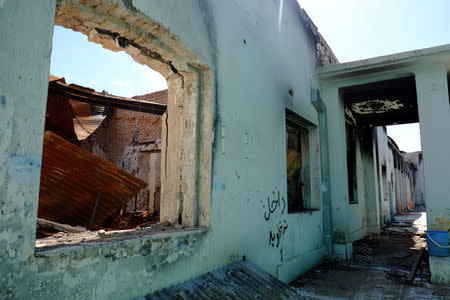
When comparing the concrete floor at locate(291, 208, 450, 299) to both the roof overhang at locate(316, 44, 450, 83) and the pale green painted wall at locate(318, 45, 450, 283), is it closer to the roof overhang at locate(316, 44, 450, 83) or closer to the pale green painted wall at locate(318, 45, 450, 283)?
the pale green painted wall at locate(318, 45, 450, 283)

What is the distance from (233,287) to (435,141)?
14.6ft

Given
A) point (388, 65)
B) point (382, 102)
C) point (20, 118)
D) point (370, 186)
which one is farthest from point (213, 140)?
point (370, 186)

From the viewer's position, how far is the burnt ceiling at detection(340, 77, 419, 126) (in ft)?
22.9

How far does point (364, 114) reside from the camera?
9609mm

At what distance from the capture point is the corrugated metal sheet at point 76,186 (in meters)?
4.32

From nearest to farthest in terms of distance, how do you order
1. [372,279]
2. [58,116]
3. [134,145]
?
[372,279] < [58,116] < [134,145]

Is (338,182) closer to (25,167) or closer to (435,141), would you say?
(435,141)

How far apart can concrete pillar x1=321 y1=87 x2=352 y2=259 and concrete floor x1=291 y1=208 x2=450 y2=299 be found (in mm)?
400

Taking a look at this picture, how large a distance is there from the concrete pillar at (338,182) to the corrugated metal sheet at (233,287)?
3.35 meters

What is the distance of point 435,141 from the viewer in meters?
5.47

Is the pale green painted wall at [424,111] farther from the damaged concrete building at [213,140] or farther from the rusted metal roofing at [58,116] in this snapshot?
the rusted metal roofing at [58,116]

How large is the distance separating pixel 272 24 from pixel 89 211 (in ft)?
12.7

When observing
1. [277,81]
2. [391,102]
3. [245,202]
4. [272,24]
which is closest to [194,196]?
[245,202]

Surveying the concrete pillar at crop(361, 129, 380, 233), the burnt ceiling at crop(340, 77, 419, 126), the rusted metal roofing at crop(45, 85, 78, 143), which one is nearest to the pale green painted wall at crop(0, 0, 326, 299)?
the burnt ceiling at crop(340, 77, 419, 126)
